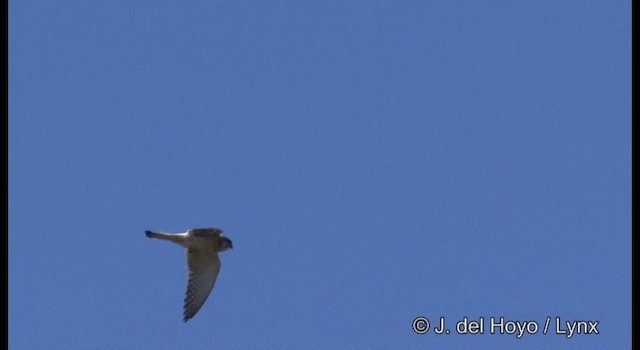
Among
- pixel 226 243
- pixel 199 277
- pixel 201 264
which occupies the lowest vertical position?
pixel 199 277

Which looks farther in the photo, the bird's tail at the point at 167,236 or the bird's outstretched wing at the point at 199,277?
the bird's outstretched wing at the point at 199,277

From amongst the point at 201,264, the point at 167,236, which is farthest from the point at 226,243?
the point at 167,236

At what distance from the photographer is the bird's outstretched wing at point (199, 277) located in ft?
58.2

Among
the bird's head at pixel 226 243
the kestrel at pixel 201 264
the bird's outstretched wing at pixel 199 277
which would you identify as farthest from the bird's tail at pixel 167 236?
the bird's head at pixel 226 243

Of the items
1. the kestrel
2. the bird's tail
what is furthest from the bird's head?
the bird's tail

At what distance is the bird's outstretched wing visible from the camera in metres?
17.7

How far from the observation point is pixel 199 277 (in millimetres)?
17859

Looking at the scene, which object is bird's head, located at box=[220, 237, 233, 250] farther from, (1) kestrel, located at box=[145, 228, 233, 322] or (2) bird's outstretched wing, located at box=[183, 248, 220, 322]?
(2) bird's outstretched wing, located at box=[183, 248, 220, 322]

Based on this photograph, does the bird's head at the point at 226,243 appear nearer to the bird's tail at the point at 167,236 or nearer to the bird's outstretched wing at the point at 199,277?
the bird's outstretched wing at the point at 199,277

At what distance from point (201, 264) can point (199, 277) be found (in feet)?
0.70

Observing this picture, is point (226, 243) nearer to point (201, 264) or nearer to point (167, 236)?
point (201, 264)
